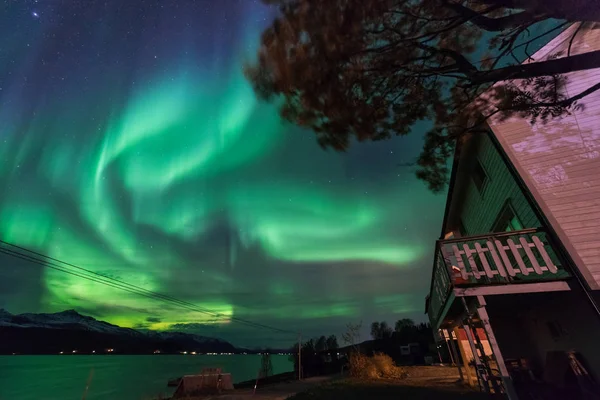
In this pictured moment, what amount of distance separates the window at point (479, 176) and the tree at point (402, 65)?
183 inches

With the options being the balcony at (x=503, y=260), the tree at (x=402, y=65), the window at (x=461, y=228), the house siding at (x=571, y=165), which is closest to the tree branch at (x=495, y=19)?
the tree at (x=402, y=65)

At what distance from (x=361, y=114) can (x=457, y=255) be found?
4102 millimetres

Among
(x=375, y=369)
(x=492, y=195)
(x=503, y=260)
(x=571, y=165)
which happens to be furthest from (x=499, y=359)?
(x=375, y=369)

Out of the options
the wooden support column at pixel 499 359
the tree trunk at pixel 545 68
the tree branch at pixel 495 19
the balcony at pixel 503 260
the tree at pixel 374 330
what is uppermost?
the tree at pixel 374 330

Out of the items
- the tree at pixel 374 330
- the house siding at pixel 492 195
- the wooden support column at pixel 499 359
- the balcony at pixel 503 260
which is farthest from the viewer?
the tree at pixel 374 330

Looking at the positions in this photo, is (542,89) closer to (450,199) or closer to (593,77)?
(593,77)

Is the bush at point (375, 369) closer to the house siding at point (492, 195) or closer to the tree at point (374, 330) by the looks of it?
the house siding at point (492, 195)

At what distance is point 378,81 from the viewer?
17.1 ft

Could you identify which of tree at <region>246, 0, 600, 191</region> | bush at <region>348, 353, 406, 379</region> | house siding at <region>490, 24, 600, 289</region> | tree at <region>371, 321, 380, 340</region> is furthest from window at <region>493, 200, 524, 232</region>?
tree at <region>371, 321, 380, 340</region>

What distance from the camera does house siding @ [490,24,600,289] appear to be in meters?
6.34

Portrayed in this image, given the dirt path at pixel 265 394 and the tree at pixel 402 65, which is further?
the dirt path at pixel 265 394

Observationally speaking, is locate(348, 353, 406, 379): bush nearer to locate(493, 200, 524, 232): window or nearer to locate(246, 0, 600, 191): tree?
locate(493, 200, 524, 232): window

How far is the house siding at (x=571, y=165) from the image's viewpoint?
20.8 feet

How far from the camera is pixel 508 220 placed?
9117 millimetres
